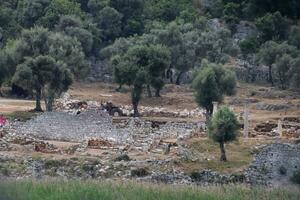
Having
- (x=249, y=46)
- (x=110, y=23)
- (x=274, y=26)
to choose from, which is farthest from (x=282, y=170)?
(x=110, y=23)

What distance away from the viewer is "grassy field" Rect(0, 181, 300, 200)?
29.5 meters

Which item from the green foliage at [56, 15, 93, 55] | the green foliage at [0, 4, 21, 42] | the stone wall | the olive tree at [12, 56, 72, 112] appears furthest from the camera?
the green foliage at [0, 4, 21, 42]

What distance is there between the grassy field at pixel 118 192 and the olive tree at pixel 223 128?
1544cm

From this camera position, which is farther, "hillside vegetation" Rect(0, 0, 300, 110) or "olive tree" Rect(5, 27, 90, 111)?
"hillside vegetation" Rect(0, 0, 300, 110)

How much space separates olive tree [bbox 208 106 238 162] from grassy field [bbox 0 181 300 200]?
1544 centimetres

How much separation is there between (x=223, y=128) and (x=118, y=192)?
18.3m

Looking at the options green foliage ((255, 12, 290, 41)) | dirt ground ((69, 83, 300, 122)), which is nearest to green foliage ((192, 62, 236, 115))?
dirt ground ((69, 83, 300, 122))

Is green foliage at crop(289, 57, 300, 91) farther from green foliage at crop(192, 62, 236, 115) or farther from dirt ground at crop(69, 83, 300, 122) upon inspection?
green foliage at crop(192, 62, 236, 115)

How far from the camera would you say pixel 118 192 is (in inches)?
1187

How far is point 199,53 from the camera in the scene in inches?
3593

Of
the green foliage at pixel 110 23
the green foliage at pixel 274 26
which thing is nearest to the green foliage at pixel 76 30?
the green foliage at pixel 110 23

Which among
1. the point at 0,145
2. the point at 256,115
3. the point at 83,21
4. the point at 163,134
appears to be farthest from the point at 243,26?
the point at 0,145

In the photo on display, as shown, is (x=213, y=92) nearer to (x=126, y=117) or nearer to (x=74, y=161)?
(x=126, y=117)

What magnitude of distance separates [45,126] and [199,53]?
119 ft
